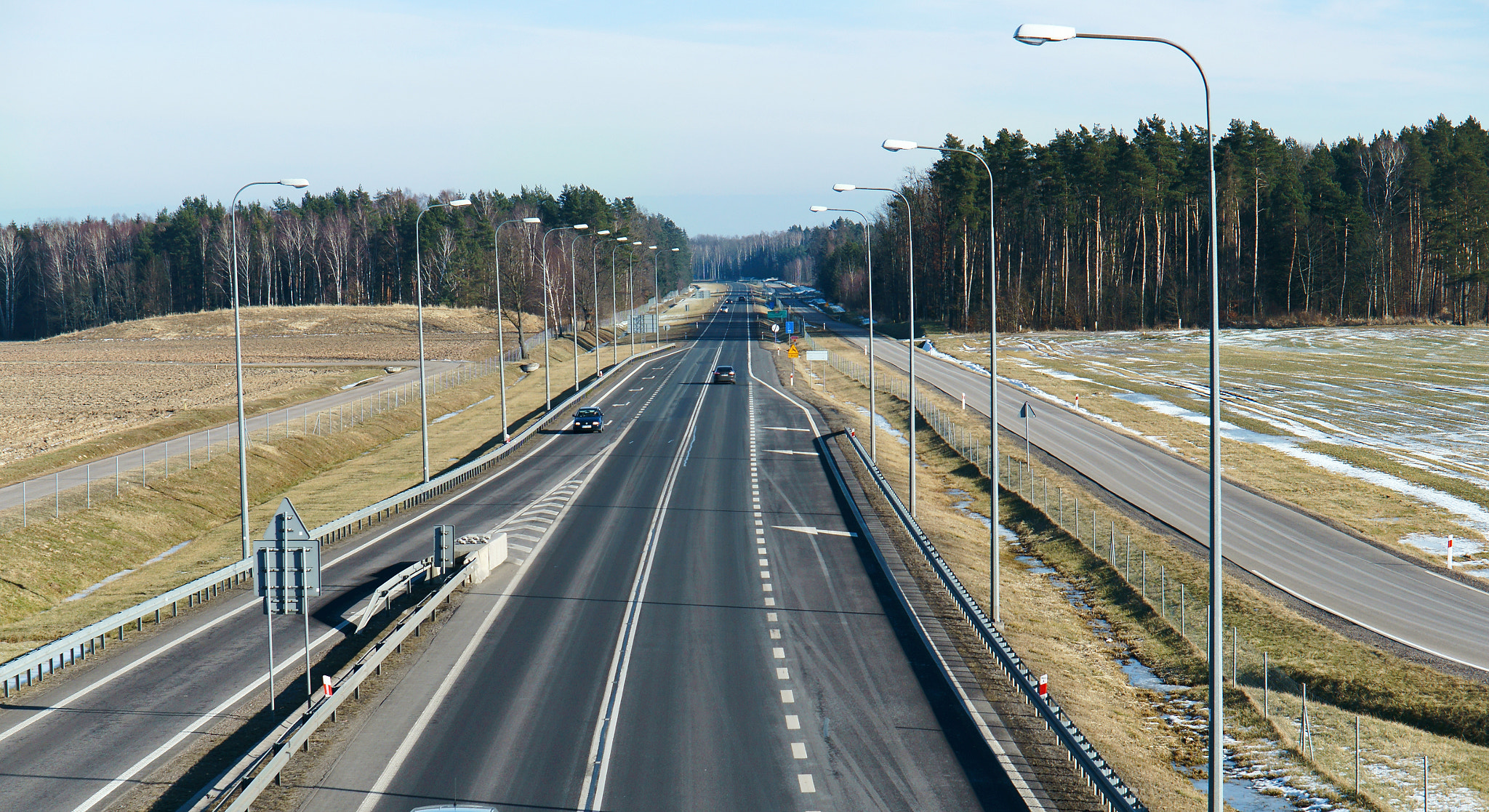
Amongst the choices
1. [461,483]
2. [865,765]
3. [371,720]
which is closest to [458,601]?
[371,720]

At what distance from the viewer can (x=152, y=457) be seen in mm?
45438

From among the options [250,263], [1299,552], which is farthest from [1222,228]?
[250,263]

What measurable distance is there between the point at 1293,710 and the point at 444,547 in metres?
19.9

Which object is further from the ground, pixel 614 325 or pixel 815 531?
pixel 614 325

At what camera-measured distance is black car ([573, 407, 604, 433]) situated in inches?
2207

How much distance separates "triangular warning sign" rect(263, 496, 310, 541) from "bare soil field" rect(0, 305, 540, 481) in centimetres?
3221

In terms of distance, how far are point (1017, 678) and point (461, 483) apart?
2864 centimetres

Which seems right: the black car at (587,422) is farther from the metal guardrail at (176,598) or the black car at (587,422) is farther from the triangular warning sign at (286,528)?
the triangular warning sign at (286,528)

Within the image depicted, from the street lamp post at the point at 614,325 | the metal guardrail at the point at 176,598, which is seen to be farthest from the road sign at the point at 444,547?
the street lamp post at the point at 614,325

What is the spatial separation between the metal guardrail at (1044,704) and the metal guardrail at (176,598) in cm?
1721

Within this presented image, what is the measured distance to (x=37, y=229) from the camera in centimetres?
18988

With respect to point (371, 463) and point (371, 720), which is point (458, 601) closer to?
point (371, 720)

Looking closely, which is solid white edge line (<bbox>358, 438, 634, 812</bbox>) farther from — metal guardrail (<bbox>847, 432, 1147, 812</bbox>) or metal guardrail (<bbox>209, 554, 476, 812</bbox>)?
metal guardrail (<bbox>847, 432, 1147, 812</bbox>)

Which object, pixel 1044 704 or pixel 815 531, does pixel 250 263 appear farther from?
pixel 1044 704
